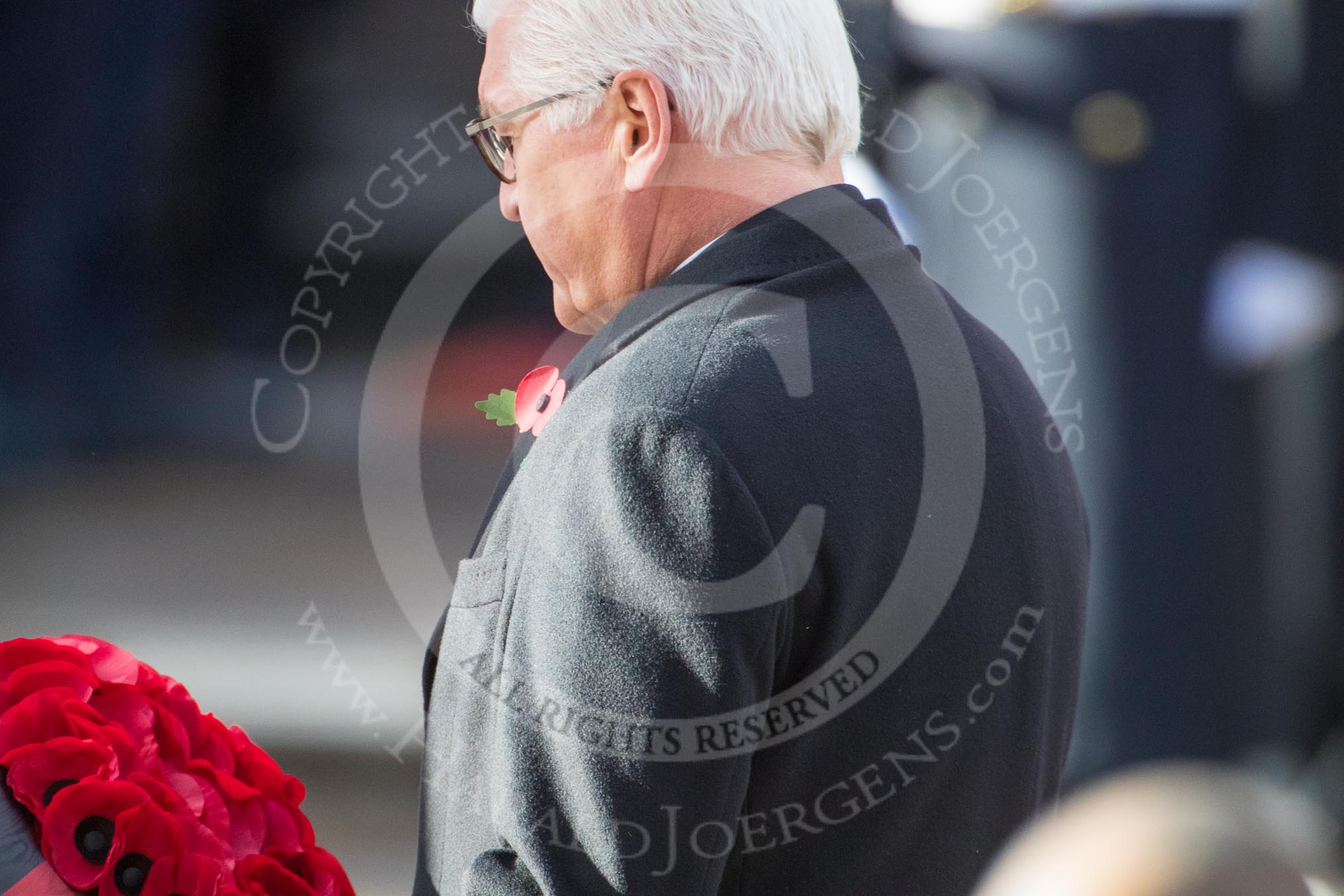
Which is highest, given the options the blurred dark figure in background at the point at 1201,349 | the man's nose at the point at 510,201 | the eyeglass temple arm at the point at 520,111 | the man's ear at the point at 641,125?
the eyeglass temple arm at the point at 520,111

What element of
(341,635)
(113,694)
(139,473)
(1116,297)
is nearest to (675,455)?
(113,694)

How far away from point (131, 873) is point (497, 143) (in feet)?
2.17

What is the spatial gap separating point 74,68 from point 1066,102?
261 centimetres

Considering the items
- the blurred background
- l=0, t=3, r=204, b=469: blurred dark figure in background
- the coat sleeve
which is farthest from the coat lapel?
l=0, t=3, r=204, b=469: blurred dark figure in background

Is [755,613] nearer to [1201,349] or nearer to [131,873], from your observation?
[131,873]

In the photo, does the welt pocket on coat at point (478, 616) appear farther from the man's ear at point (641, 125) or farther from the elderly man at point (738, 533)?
the man's ear at point (641, 125)

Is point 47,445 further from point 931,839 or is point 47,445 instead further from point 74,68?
point 931,839

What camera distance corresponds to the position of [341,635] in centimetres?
359

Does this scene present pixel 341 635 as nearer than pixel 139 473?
Yes

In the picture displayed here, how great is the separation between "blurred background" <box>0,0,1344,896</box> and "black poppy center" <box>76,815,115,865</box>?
1746 mm

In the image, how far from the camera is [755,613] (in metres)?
0.78

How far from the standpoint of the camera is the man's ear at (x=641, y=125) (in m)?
0.94

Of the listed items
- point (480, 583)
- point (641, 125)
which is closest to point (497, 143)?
point (641, 125)

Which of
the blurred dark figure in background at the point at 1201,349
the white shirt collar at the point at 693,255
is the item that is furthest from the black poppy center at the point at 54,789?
the blurred dark figure in background at the point at 1201,349
